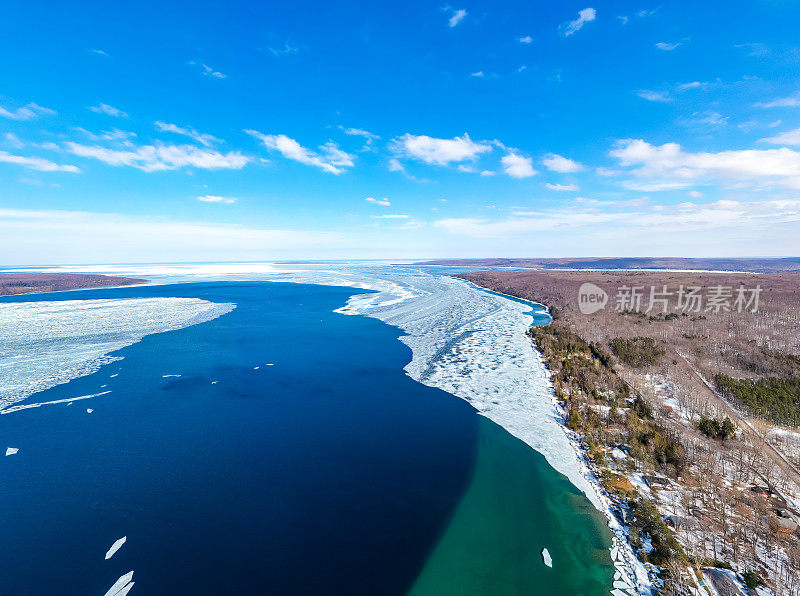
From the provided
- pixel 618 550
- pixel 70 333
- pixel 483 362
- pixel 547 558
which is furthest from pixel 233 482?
pixel 70 333

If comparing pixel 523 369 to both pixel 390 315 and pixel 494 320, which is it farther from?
pixel 390 315

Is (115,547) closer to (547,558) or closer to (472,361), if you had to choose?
(547,558)

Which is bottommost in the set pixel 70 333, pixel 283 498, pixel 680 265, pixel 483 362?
pixel 283 498

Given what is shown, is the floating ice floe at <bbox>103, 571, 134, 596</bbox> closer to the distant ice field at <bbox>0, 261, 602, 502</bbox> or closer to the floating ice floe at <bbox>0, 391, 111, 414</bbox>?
the distant ice field at <bbox>0, 261, 602, 502</bbox>

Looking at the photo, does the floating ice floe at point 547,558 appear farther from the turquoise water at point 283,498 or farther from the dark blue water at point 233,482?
the dark blue water at point 233,482

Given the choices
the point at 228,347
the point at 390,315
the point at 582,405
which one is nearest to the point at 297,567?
the point at 582,405

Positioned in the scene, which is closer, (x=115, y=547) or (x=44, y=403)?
(x=115, y=547)

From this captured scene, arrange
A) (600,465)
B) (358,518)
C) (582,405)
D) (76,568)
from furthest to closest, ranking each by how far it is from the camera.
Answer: (582,405) → (600,465) → (358,518) → (76,568)
